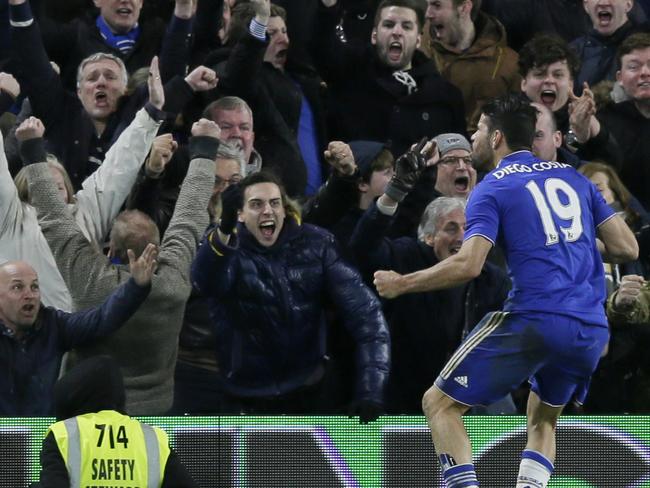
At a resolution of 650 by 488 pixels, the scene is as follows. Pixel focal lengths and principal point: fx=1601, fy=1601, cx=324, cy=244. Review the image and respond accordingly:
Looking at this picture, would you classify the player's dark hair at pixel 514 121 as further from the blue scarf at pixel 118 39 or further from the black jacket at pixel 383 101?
the blue scarf at pixel 118 39

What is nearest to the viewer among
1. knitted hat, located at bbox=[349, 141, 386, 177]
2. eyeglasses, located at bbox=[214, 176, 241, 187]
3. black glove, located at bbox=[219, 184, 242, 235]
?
black glove, located at bbox=[219, 184, 242, 235]

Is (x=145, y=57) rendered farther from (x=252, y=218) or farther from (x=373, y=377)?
(x=373, y=377)

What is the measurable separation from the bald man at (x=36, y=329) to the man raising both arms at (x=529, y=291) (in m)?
1.96

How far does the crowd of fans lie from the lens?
9.50 meters

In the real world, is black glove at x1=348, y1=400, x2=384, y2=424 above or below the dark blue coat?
below

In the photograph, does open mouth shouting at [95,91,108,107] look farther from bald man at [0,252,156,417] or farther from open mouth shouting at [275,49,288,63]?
bald man at [0,252,156,417]

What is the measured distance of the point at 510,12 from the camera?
12.8 m

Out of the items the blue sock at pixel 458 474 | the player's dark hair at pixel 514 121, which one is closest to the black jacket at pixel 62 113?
the player's dark hair at pixel 514 121

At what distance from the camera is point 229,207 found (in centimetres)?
962

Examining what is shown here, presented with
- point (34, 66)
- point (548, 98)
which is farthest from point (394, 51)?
point (34, 66)

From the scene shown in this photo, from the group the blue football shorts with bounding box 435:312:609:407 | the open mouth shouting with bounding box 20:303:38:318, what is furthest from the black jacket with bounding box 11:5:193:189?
the blue football shorts with bounding box 435:312:609:407

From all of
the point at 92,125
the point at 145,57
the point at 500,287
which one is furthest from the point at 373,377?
the point at 145,57

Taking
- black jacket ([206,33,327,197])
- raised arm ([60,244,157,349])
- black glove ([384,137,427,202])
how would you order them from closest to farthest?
raised arm ([60,244,157,349]) < black glove ([384,137,427,202]) < black jacket ([206,33,327,197])

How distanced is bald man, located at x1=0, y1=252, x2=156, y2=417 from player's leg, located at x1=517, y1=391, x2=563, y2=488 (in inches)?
91.3
